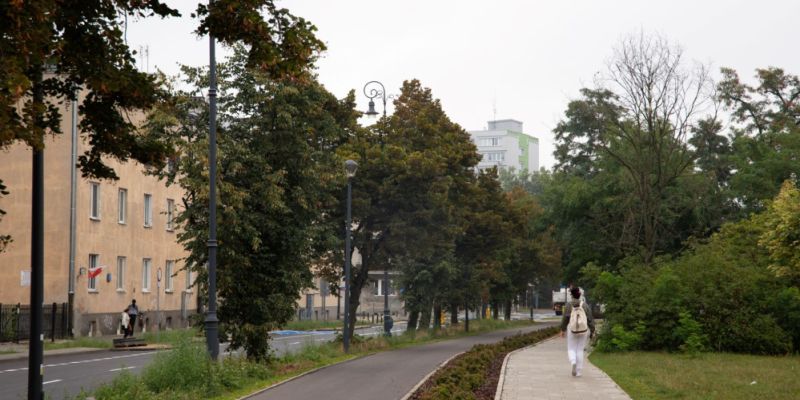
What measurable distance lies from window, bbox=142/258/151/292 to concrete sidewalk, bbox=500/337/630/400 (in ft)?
100

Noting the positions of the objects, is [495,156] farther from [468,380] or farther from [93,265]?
[468,380]

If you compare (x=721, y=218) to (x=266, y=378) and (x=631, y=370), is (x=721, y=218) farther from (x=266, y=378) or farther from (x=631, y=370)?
(x=266, y=378)

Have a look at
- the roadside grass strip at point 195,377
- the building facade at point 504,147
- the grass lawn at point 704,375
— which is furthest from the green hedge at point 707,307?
the building facade at point 504,147

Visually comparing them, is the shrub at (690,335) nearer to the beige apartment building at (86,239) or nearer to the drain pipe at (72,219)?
the beige apartment building at (86,239)

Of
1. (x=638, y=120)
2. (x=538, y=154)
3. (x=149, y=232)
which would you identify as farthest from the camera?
(x=538, y=154)

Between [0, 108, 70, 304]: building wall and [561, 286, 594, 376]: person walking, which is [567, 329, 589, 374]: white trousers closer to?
[561, 286, 594, 376]: person walking

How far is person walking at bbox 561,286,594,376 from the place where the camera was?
19203 mm

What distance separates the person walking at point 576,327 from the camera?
63.0ft

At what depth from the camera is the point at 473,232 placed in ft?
159

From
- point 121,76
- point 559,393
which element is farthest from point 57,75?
point 559,393

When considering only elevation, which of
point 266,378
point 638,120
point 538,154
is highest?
point 538,154

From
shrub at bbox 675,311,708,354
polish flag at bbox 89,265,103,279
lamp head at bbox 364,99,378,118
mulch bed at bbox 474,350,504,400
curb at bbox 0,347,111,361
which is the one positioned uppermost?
lamp head at bbox 364,99,378,118

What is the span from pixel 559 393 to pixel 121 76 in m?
8.55

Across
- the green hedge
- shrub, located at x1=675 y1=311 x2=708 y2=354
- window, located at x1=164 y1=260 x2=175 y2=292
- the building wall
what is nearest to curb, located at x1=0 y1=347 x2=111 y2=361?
the building wall
